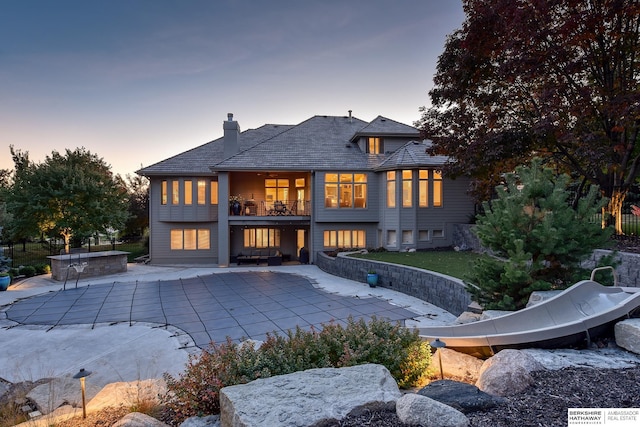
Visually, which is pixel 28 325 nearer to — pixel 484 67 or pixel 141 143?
pixel 484 67

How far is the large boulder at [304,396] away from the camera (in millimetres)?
2406

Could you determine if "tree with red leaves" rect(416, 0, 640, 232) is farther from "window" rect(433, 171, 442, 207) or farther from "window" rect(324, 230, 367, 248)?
"window" rect(324, 230, 367, 248)

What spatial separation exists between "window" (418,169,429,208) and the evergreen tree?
11.8 m

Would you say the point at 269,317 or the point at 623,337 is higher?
the point at 623,337

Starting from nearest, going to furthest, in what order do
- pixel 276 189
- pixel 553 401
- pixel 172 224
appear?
pixel 553 401 < pixel 172 224 < pixel 276 189

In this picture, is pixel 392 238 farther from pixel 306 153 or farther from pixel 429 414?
pixel 429 414

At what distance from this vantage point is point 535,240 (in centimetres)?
530

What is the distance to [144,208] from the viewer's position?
92.3 ft

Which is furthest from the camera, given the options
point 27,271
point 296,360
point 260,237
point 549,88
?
point 260,237

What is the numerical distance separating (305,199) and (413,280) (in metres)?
10.8

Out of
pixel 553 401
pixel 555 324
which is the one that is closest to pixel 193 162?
pixel 555 324

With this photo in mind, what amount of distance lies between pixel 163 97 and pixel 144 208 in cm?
1253

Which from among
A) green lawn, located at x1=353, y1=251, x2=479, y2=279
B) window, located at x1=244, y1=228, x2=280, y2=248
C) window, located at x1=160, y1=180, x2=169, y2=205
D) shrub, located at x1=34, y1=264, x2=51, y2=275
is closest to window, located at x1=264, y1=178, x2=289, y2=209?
window, located at x1=244, y1=228, x2=280, y2=248

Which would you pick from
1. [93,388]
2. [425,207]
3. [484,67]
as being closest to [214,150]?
[425,207]
